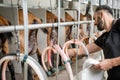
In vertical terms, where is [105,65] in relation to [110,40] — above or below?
below

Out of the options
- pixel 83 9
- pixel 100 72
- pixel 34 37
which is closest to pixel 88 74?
pixel 100 72

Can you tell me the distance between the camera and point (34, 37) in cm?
256

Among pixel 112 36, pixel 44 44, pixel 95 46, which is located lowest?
pixel 44 44

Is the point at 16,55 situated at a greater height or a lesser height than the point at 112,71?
greater

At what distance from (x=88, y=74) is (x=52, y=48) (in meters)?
0.47

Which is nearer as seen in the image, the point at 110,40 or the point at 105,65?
the point at 105,65

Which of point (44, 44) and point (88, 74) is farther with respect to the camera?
point (44, 44)

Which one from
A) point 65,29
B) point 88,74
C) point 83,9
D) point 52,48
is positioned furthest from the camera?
point 83,9

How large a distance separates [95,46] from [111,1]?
3.26 metres

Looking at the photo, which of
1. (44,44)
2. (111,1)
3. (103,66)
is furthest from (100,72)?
(111,1)

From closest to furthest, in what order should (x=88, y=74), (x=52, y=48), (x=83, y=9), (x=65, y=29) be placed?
(x=88, y=74) → (x=52, y=48) → (x=65, y=29) → (x=83, y=9)

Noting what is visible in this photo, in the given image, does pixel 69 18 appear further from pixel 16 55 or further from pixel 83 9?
pixel 16 55

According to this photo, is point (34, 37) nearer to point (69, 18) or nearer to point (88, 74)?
point (88, 74)

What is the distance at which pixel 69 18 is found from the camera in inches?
152
